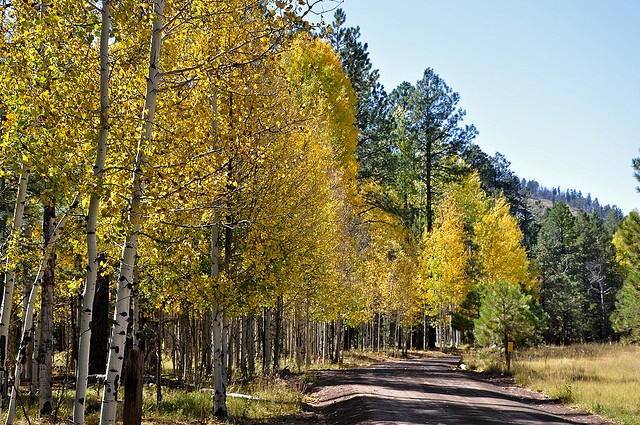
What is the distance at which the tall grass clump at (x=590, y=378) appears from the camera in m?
14.0

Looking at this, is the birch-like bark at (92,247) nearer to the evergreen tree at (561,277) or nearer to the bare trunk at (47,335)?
the bare trunk at (47,335)

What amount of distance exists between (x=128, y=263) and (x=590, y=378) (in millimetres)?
16802

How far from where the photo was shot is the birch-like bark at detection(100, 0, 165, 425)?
6527mm

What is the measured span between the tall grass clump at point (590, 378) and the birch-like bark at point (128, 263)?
10.3m

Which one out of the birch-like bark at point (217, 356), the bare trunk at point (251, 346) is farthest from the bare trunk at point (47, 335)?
the bare trunk at point (251, 346)

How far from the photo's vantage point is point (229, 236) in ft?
42.5

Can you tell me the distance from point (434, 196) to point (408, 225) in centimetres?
411

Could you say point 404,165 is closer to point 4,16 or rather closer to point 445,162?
point 445,162

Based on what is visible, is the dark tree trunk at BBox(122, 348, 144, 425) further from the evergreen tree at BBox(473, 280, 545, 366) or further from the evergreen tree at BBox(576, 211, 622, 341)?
the evergreen tree at BBox(576, 211, 622, 341)

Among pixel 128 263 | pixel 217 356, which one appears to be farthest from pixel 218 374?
pixel 128 263

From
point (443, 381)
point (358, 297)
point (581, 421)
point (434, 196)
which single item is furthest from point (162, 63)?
point (434, 196)

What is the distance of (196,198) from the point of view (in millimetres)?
6629

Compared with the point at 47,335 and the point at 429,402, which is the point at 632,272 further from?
the point at 47,335

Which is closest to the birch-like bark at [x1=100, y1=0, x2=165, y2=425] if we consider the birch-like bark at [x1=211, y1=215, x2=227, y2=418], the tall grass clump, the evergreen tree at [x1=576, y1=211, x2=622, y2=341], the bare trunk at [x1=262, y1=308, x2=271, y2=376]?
the birch-like bark at [x1=211, y1=215, x2=227, y2=418]
